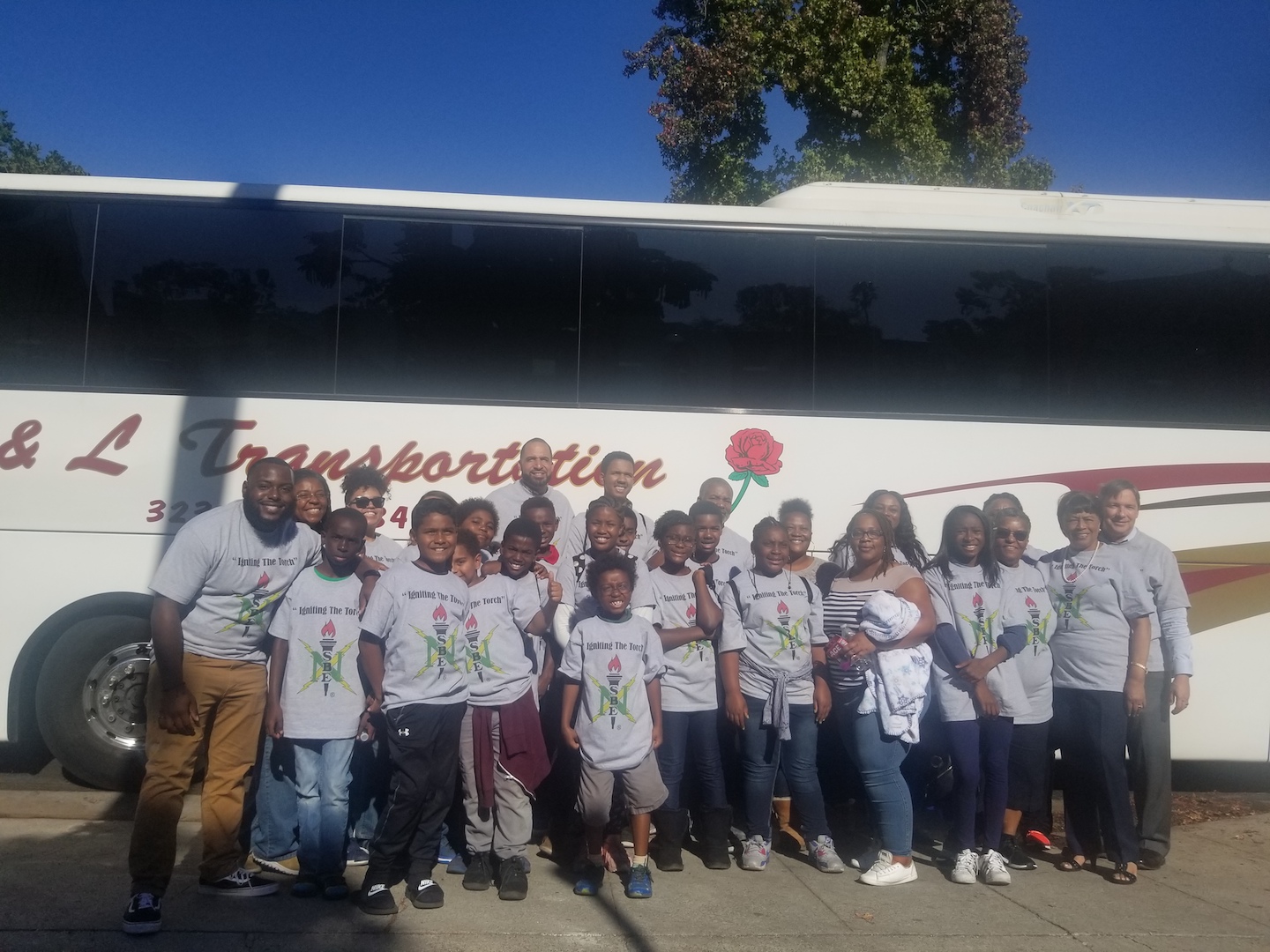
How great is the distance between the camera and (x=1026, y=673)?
5598mm

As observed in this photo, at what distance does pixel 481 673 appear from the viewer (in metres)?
4.95

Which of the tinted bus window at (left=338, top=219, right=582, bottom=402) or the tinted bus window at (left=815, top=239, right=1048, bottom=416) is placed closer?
the tinted bus window at (left=338, top=219, right=582, bottom=402)

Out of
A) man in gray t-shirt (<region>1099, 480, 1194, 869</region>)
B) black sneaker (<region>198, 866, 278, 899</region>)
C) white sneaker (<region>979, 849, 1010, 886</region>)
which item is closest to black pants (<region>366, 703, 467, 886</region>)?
black sneaker (<region>198, 866, 278, 899</region>)

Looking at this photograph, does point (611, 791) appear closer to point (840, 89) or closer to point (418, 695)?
point (418, 695)

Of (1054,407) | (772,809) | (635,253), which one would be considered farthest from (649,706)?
(1054,407)

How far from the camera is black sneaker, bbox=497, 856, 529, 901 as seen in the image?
488 centimetres

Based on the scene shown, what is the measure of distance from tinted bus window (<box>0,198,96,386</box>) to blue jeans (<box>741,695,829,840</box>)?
438cm

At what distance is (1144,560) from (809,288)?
8.12 feet

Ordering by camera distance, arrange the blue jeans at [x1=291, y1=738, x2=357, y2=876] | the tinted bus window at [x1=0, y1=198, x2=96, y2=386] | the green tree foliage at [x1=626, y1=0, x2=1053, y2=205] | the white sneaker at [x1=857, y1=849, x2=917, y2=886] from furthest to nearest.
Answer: the green tree foliage at [x1=626, y1=0, x2=1053, y2=205] → the tinted bus window at [x1=0, y1=198, x2=96, y2=386] → the white sneaker at [x1=857, y1=849, x2=917, y2=886] → the blue jeans at [x1=291, y1=738, x2=357, y2=876]

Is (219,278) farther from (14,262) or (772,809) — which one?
(772,809)

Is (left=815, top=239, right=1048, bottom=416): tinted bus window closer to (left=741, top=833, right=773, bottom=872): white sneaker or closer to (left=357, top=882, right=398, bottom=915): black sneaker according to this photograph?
(left=741, top=833, right=773, bottom=872): white sneaker

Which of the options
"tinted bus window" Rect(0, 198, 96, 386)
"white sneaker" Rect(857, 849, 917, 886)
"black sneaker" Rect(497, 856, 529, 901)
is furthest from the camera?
"tinted bus window" Rect(0, 198, 96, 386)

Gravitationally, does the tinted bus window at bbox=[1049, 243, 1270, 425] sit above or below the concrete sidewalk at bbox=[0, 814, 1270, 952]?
above

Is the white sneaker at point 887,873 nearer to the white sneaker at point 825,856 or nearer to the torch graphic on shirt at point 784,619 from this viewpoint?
the white sneaker at point 825,856
